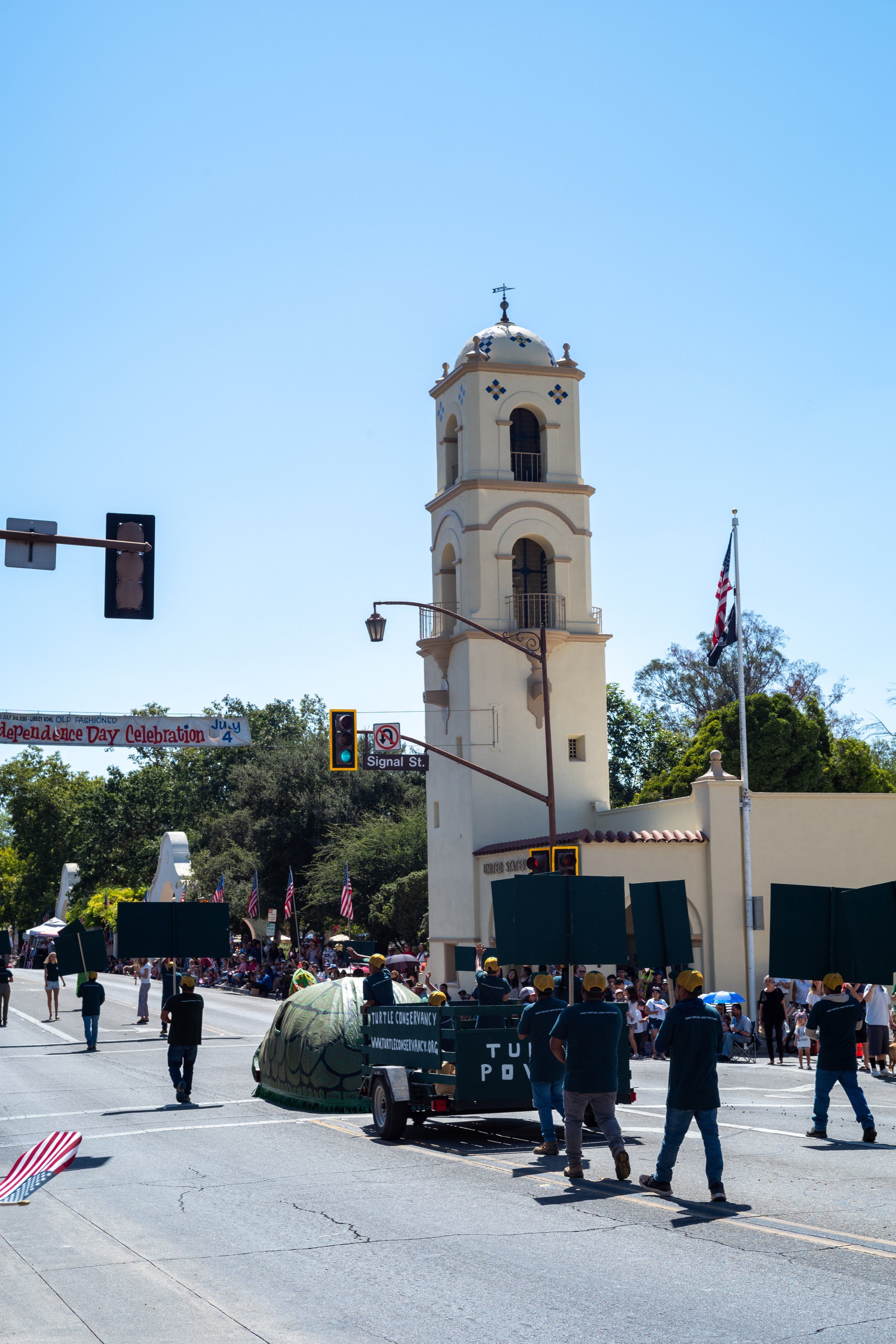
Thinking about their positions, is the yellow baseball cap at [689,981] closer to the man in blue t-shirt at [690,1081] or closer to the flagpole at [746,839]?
the man in blue t-shirt at [690,1081]

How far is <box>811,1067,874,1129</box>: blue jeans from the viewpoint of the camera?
Answer: 43.9 feet

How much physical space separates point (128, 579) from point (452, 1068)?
5590 millimetres

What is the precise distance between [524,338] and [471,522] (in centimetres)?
599

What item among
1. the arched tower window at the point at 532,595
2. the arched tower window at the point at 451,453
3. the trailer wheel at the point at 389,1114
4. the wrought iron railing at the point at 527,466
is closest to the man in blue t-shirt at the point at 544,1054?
the trailer wheel at the point at 389,1114

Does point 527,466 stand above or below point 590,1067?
above

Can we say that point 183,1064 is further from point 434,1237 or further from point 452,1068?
point 434,1237

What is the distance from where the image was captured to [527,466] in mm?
40594

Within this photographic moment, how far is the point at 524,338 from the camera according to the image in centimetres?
4072

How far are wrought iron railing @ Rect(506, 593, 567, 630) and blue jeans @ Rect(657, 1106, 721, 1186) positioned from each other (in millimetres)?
28869

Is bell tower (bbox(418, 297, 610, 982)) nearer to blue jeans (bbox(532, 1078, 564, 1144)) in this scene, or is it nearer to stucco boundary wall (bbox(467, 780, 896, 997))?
stucco boundary wall (bbox(467, 780, 896, 997))

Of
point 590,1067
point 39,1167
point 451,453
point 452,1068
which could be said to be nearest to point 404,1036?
point 452,1068

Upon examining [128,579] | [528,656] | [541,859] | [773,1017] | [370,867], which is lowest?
[773,1017]

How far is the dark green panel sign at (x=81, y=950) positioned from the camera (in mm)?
27703

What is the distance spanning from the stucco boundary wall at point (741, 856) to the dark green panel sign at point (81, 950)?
1130cm
